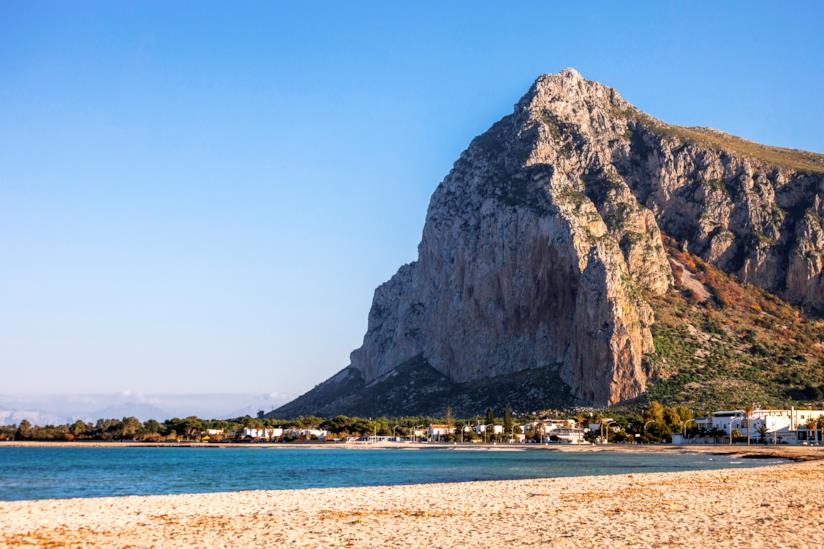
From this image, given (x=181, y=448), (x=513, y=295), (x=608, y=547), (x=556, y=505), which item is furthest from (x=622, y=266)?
(x=608, y=547)

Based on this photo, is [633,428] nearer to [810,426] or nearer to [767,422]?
[767,422]

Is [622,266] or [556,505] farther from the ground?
[622,266]

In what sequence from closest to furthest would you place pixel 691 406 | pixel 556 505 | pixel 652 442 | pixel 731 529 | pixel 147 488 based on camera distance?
pixel 731 529, pixel 556 505, pixel 147 488, pixel 652 442, pixel 691 406

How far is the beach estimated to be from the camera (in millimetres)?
25375

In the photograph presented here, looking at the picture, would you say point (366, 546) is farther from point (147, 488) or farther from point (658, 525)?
point (147, 488)

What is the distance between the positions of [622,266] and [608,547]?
162 metres

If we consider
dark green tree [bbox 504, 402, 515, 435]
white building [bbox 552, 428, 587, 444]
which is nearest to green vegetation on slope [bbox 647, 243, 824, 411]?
white building [bbox 552, 428, 587, 444]

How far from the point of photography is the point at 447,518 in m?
31.0

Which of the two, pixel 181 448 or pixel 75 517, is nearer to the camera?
pixel 75 517

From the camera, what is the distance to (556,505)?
3500 centimetres

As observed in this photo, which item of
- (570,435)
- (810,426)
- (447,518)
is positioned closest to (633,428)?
(570,435)

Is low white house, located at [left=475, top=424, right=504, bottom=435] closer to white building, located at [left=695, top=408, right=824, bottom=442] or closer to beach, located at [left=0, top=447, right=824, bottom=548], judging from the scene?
white building, located at [left=695, top=408, right=824, bottom=442]

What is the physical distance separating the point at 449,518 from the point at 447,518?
0.08 meters

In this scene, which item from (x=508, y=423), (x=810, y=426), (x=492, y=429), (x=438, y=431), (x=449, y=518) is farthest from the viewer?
(x=438, y=431)
